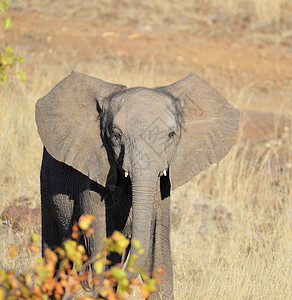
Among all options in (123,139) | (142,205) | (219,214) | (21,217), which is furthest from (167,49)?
(142,205)

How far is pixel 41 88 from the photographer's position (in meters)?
7.92

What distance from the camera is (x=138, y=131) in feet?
11.4

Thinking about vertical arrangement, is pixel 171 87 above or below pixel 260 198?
above

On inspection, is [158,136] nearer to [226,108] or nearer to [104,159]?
[104,159]

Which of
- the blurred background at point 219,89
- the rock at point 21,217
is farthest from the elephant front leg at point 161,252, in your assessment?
the rock at point 21,217

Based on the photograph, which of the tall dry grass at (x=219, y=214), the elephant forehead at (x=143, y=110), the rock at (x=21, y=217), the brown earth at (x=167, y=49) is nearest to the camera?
the elephant forehead at (x=143, y=110)

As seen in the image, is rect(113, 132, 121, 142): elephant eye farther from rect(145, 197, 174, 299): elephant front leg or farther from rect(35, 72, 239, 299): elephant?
rect(145, 197, 174, 299): elephant front leg

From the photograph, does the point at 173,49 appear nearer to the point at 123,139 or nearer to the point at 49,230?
the point at 49,230

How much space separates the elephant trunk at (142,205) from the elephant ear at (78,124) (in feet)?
1.37

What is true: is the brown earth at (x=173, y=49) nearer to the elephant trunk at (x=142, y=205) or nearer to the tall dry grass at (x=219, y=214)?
the tall dry grass at (x=219, y=214)

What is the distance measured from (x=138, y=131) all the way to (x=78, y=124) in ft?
1.94

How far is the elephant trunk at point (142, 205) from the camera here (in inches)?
132

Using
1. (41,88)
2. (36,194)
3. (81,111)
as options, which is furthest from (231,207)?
(81,111)

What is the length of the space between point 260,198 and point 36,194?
7.95ft
